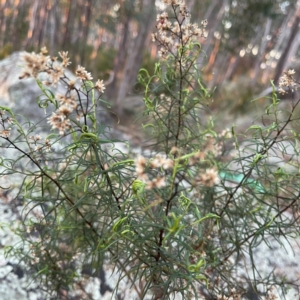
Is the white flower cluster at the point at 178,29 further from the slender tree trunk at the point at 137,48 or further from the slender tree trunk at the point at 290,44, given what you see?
the slender tree trunk at the point at 290,44

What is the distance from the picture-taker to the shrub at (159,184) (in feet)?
1.48

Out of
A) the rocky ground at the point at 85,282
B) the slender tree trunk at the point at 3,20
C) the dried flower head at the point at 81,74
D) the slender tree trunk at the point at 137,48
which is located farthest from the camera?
the slender tree trunk at the point at 3,20

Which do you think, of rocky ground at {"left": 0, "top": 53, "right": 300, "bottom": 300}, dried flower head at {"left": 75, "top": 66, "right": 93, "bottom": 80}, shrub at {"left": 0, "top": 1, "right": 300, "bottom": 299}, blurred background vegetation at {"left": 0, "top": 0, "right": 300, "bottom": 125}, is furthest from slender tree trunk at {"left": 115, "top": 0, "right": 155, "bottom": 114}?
dried flower head at {"left": 75, "top": 66, "right": 93, "bottom": 80}

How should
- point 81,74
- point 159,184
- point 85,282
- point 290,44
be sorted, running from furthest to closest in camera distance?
point 290,44
point 85,282
point 81,74
point 159,184

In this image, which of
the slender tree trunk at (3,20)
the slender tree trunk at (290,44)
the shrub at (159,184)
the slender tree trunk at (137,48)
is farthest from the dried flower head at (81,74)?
the slender tree trunk at (3,20)

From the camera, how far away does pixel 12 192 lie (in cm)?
110

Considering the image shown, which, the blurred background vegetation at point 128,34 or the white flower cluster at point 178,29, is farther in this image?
the blurred background vegetation at point 128,34

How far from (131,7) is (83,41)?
102 centimetres

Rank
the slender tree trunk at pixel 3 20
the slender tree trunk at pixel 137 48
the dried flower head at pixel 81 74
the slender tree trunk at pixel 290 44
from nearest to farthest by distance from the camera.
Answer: the dried flower head at pixel 81 74 → the slender tree trunk at pixel 137 48 → the slender tree trunk at pixel 290 44 → the slender tree trunk at pixel 3 20

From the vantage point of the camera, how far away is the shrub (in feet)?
1.48

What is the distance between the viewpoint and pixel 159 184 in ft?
1.09

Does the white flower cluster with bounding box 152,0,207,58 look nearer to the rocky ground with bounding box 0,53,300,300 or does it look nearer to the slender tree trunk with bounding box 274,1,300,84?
the rocky ground with bounding box 0,53,300,300

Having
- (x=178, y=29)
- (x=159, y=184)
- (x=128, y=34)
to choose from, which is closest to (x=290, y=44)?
(x=128, y=34)

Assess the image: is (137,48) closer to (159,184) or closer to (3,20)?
(3,20)
